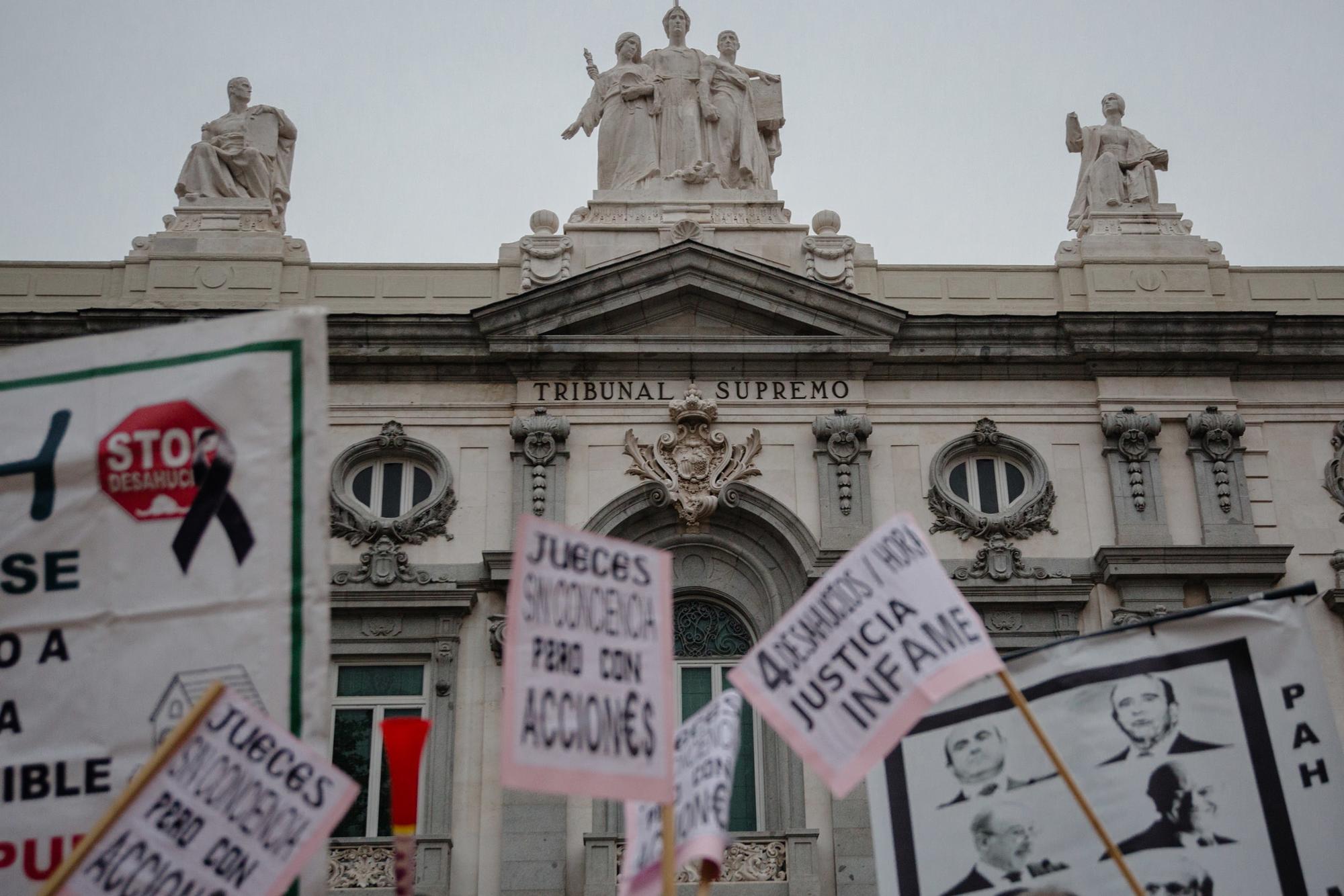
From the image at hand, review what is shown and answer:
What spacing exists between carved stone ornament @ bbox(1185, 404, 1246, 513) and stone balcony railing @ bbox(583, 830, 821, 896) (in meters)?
7.42

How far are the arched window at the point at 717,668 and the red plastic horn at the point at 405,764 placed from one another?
34.5ft

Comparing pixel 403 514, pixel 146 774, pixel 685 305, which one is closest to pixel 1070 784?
pixel 146 774

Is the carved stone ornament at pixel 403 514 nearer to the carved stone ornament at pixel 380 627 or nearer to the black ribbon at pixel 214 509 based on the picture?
the carved stone ornament at pixel 380 627

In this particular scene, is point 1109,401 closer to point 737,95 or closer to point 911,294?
point 911,294

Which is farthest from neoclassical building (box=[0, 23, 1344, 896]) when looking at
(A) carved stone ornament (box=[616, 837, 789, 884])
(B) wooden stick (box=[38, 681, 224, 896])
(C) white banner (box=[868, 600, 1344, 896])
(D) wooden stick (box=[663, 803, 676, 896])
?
(B) wooden stick (box=[38, 681, 224, 896])

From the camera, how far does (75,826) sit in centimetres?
888

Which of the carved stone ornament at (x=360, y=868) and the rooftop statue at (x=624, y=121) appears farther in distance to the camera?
the rooftop statue at (x=624, y=121)

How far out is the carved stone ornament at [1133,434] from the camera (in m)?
22.4

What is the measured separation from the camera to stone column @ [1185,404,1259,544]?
2198 centimetres

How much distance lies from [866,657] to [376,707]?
11651mm

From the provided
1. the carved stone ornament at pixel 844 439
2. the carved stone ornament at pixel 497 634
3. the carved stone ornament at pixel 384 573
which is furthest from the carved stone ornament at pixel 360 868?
the carved stone ornament at pixel 844 439

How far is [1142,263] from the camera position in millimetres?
23766

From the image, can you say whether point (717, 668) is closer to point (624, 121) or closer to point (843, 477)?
point (843, 477)

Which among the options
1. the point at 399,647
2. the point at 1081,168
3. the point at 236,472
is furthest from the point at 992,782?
the point at 1081,168
